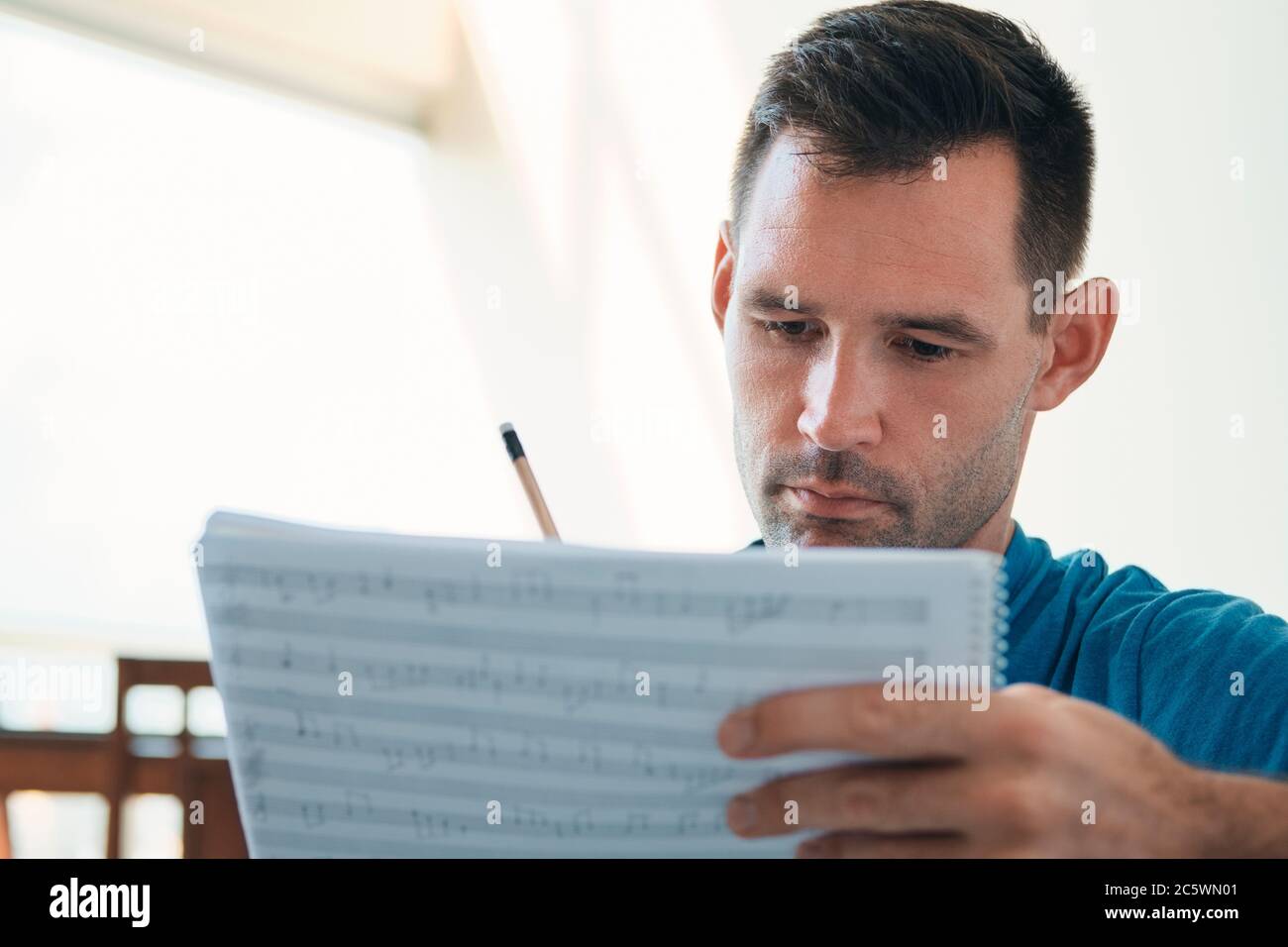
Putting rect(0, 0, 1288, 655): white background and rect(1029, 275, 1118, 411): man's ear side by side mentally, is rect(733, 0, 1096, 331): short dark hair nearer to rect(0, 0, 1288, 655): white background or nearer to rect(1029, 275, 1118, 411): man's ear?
rect(1029, 275, 1118, 411): man's ear

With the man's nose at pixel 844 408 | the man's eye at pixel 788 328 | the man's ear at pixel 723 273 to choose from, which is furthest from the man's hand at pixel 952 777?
the man's ear at pixel 723 273

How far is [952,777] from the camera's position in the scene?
1.67 ft

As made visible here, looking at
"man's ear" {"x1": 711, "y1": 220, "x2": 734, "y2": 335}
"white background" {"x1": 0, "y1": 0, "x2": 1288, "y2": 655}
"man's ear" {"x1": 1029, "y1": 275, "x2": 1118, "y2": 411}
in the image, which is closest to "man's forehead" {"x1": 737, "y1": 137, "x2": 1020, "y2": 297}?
"man's ear" {"x1": 1029, "y1": 275, "x2": 1118, "y2": 411}

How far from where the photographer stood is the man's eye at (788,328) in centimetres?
112

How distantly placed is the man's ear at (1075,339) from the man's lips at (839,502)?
239 mm

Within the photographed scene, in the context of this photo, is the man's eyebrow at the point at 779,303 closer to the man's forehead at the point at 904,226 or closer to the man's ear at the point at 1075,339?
the man's forehead at the point at 904,226

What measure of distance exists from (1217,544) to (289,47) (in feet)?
10.1

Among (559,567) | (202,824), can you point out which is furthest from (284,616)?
(202,824)

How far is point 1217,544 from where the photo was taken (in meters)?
2.19

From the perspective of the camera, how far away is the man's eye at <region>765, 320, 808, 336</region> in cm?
112

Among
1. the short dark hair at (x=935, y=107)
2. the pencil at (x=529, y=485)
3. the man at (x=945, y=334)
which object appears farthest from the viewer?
the short dark hair at (x=935, y=107)

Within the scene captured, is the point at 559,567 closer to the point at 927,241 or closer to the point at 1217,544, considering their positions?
the point at 927,241

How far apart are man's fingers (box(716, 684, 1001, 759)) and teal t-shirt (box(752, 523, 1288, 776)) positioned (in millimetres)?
465

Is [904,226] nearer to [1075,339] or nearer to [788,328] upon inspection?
[788,328]
